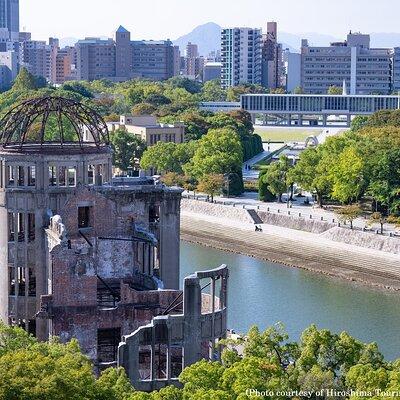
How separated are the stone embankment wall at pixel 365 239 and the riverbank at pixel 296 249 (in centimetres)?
34

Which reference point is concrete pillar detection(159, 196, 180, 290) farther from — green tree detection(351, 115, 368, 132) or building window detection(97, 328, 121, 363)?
green tree detection(351, 115, 368, 132)

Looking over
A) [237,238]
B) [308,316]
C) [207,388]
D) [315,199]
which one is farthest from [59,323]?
[315,199]

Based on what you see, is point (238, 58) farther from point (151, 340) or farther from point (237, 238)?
point (151, 340)

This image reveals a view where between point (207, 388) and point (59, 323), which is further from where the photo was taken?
point (59, 323)

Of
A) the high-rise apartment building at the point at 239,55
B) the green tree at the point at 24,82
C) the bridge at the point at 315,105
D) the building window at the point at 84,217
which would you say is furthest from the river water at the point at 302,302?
the high-rise apartment building at the point at 239,55

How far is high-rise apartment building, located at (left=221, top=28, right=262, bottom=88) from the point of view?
166 meters

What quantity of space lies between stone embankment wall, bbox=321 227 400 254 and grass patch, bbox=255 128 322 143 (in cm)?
5570

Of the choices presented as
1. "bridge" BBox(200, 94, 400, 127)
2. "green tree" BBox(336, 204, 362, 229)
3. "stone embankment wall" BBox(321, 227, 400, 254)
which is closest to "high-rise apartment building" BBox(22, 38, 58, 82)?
"bridge" BBox(200, 94, 400, 127)

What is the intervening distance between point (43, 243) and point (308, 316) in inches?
563

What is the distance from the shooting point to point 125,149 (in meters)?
76.4

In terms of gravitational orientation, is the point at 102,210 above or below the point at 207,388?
above

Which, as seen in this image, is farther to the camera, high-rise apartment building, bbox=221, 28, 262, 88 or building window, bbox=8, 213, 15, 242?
high-rise apartment building, bbox=221, 28, 262, 88

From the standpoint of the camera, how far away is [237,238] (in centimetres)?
5869

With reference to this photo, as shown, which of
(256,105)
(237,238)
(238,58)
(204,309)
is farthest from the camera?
(238,58)
